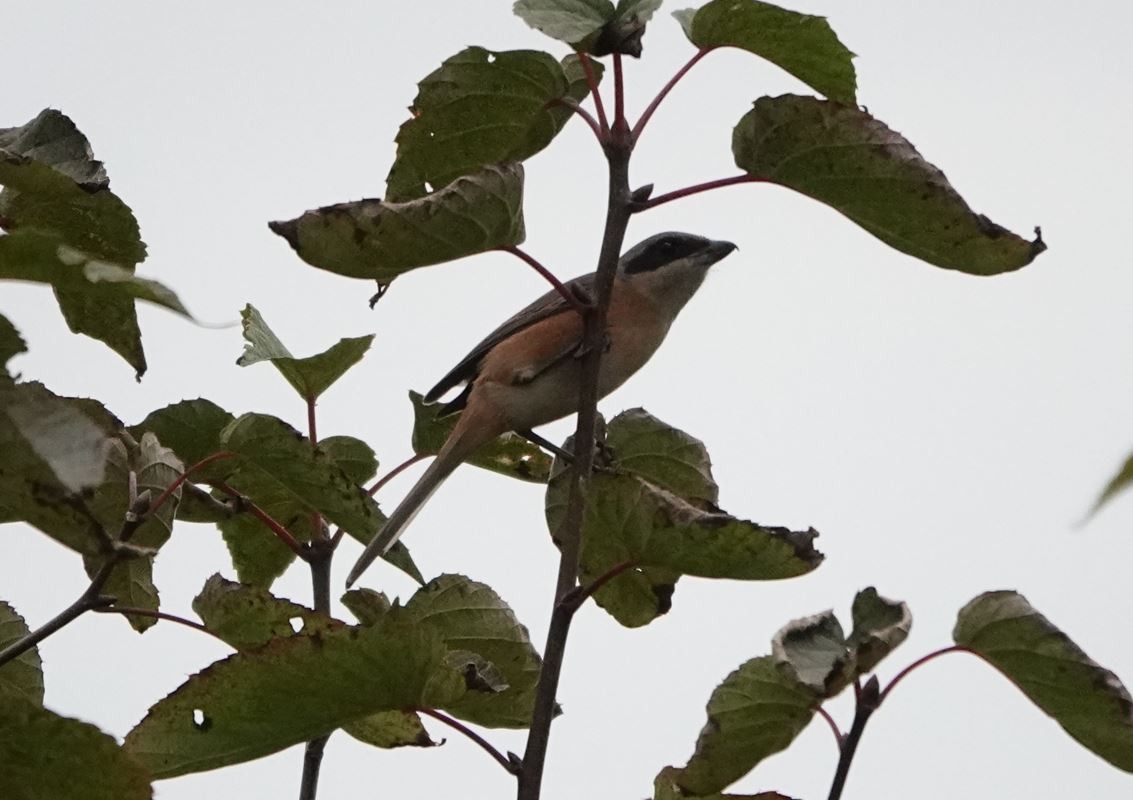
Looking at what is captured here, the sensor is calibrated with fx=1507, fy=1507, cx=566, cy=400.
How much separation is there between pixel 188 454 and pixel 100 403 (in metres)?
0.63

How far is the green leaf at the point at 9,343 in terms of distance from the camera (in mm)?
2078

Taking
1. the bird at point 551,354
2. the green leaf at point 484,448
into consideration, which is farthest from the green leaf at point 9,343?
the bird at point 551,354

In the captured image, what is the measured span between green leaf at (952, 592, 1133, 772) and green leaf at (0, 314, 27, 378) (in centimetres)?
162

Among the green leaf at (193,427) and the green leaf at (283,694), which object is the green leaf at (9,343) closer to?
the green leaf at (283,694)

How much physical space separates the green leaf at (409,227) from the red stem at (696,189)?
230mm

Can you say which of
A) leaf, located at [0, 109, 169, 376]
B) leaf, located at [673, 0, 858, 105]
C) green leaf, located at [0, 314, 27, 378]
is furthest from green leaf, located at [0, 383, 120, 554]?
leaf, located at [673, 0, 858, 105]

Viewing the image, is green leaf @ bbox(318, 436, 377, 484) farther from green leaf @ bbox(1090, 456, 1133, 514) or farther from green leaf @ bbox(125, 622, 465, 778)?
green leaf @ bbox(1090, 456, 1133, 514)

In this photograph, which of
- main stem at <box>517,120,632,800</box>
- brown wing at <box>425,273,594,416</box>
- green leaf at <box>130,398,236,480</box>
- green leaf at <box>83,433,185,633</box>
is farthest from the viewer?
brown wing at <box>425,273,594,416</box>

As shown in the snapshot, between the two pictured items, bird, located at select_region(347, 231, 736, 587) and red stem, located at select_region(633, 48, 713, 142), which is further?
bird, located at select_region(347, 231, 736, 587)

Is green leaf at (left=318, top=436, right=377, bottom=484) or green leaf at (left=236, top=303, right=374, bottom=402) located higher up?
green leaf at (left=236, top=303, right=374, bottom=402)

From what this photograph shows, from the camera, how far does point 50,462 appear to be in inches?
73.0

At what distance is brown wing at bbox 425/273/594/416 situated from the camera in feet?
18.9

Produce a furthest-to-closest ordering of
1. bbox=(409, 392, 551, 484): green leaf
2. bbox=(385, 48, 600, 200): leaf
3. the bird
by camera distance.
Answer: the bird < bbox=(409, 392, 551, 484): green leaf < bbox=(385, 48, 600, 200): leaf

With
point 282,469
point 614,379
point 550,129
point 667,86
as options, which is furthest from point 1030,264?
point 614,379
